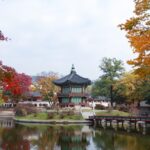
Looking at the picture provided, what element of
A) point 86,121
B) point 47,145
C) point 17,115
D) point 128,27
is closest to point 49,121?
point 86,121

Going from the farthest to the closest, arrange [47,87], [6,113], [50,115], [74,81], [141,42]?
[47,87], [6,113], [74,81], [50,115], [141,42]

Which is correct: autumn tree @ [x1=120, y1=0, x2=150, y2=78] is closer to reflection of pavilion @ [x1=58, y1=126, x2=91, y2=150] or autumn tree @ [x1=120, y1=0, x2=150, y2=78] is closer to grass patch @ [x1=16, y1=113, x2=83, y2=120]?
reflection of pavilion @ [x1=58, y1=126, x2=91, y2=150]

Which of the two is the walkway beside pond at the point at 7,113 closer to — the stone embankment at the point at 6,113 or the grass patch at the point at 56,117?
the stone embankment at the point at 6,113

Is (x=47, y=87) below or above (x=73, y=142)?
above

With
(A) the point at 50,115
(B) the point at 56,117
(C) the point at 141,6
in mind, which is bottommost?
A: (B) the point at 56,117

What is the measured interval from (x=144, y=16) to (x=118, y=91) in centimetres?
5857

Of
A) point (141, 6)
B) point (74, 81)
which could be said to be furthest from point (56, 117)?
point (141, 6)

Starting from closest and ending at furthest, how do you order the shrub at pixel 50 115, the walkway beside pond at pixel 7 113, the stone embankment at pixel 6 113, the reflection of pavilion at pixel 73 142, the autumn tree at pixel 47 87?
the reflection of pavilion at pixel 73 142, the shrub at pixel 50 115, the stone embankment at pixel 6 113, the walkway beside pond at pixel 7 113, the autumn tree at pixel 47 87

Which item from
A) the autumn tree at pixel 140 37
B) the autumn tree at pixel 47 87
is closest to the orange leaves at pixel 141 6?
the autumn tree at pixel 140 37

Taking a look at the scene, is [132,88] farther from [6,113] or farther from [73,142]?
[73,142]

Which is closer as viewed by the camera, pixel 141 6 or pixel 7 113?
pixel 141 6

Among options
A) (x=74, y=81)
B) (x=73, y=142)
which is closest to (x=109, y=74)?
(x=74, y=81)

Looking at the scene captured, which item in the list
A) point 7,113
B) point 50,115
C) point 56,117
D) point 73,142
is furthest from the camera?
point 7,113

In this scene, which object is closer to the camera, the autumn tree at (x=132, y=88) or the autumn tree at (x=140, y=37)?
the autumn tree at (x=140, y=37)
